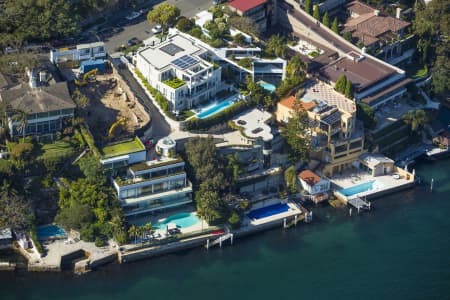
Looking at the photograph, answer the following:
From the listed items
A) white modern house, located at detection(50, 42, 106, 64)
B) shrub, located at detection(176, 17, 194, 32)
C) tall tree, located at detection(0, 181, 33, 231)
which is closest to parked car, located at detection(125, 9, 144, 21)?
shrub, located at detection(176, 17, 194, 32)

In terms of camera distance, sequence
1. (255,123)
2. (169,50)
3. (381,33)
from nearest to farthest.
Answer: (255,123)
(169,50)
(381,33)

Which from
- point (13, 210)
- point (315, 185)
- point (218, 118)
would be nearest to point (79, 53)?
point (218, 118)

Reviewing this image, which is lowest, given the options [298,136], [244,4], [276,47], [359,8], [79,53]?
[298,136]

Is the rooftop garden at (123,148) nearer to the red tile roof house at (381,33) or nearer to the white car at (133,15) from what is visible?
the white car at (133,15)

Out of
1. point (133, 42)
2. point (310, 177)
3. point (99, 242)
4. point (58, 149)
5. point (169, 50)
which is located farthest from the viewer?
point (133, 42)

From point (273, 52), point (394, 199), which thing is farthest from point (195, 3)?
point (394, 199)

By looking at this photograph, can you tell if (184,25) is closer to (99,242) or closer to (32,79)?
(32,79)

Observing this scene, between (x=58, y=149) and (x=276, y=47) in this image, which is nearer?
(x=58, y=149)
